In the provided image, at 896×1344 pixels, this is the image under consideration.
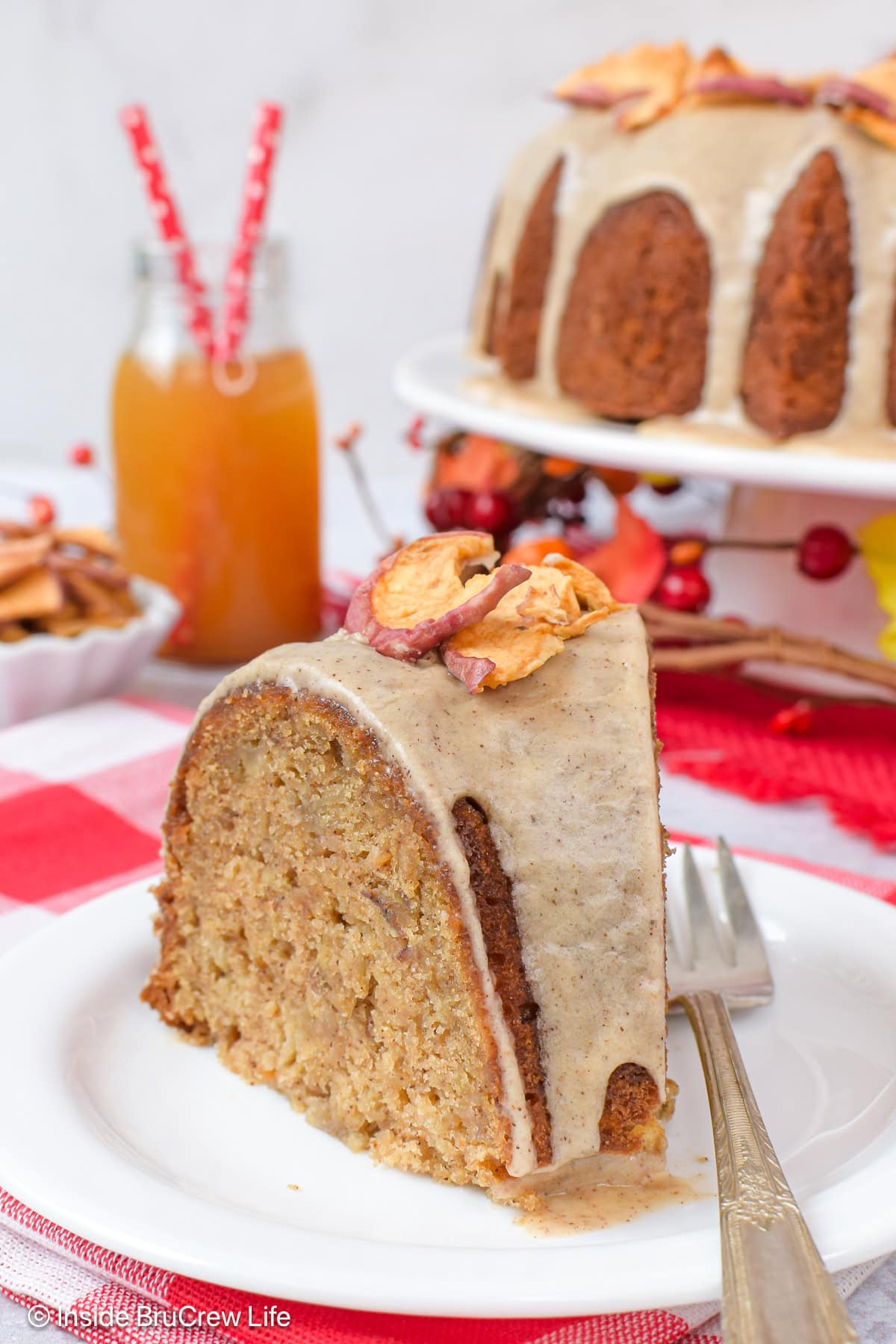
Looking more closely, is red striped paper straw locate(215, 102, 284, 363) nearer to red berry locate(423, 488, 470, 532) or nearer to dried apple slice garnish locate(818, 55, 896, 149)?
red berry locate(423, 488, 470, 532)

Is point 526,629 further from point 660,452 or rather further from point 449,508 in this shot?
point 449,508

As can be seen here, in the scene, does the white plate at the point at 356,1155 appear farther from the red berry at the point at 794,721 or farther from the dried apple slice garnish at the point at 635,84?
the dried apple slice garnish at the point at 635,84

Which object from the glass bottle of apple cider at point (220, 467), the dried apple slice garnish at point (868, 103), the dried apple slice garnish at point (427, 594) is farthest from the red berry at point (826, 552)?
the dried apple slice garnish at point (427, 594)

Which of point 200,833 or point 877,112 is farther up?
point 877,112

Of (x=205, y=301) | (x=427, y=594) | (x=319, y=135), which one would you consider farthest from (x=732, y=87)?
(x=319, y=135)

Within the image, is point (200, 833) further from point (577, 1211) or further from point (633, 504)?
point (633, 504)

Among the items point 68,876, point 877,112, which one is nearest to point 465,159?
point 877,112
